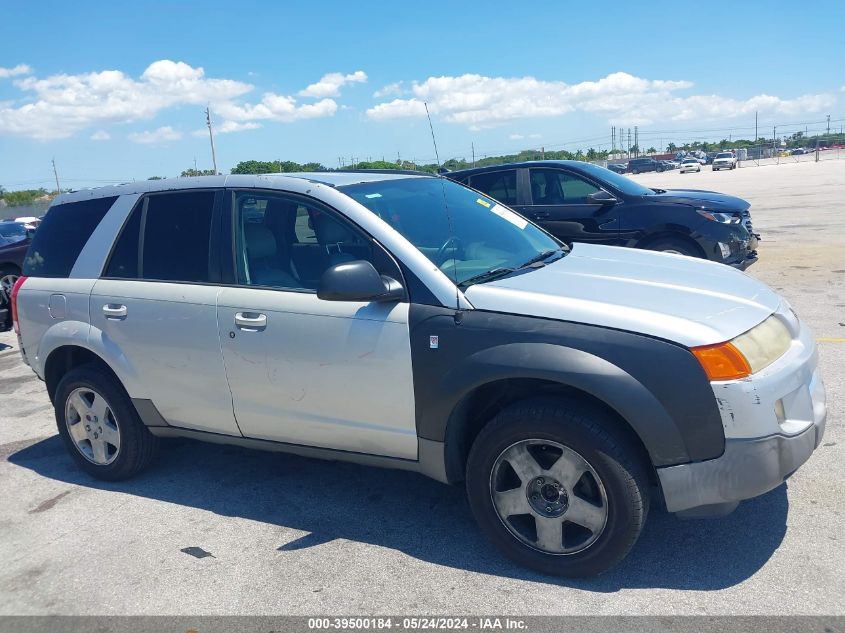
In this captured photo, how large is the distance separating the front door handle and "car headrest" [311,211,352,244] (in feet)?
1.72

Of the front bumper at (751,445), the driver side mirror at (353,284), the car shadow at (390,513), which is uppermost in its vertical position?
the driver side mirror at (353,284)

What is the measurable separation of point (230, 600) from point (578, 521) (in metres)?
1.60

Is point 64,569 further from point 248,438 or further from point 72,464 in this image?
point 72,464

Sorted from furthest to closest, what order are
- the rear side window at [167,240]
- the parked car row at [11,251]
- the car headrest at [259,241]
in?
1. the parked car row at [11,251]
2. the rear side window at [167,240]
3. the car headrest at [259,241]

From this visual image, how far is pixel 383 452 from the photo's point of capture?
3.84 metres

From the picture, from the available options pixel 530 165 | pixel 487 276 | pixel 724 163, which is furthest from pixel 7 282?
pixel 724 163

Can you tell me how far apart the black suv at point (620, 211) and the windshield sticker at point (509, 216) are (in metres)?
4.27

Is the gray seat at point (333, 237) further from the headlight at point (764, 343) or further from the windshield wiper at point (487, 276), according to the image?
the headlight at point (764, 343)

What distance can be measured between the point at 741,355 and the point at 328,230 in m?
2.13

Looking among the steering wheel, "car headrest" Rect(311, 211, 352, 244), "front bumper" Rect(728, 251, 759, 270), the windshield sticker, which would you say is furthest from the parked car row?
"front bumper" Rect(728, 251, 759, 270)

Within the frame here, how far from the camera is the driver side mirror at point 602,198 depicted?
31.1 ft

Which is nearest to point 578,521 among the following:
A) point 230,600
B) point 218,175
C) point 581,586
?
point 581,586

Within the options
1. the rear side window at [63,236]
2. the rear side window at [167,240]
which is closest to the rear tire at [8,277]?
the rear side window at [63,236]

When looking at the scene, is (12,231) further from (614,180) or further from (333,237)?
(333,237)
